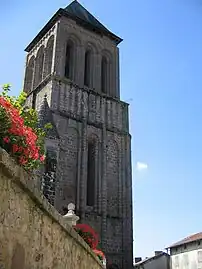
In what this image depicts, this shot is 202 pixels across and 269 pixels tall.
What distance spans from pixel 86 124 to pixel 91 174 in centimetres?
298

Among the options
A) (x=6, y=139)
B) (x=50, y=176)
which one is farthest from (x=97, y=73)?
(x=6, y=139)

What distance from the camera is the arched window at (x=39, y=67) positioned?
25.9 m

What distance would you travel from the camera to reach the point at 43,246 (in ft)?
12.5

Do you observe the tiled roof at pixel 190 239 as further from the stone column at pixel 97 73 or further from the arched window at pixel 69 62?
the arched window at pixel 69 62

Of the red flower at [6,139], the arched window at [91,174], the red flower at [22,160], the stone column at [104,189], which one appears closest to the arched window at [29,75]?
the stone column at [104,189]

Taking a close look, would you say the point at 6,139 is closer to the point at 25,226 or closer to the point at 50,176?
the point at 25,226

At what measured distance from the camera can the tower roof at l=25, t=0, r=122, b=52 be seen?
84.1ft

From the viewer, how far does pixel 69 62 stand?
25.3 m

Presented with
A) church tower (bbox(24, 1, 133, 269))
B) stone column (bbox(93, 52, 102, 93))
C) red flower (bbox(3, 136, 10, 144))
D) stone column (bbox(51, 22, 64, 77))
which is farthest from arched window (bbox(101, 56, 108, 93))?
red flower (bbox(3, 136, 10, 144))

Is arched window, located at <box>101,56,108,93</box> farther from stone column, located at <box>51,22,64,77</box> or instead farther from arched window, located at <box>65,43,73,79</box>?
stone column, located at <box>51,22,64,77</box>

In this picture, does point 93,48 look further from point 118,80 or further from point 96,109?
point 96,109

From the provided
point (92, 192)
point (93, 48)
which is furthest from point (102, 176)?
point (93, 48)

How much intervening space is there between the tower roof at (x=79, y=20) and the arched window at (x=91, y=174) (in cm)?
930

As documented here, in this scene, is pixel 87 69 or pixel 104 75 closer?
pixel 87 69
